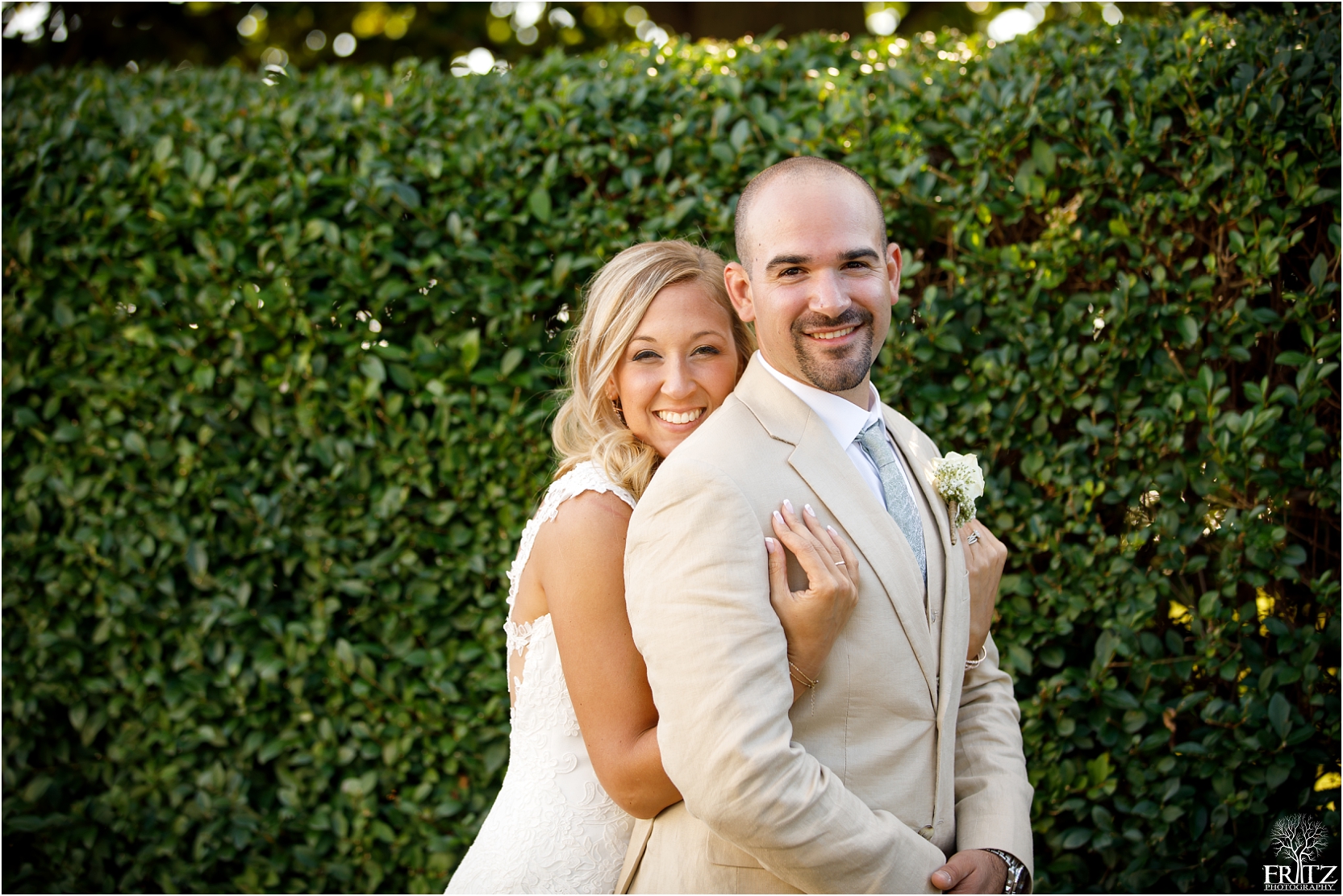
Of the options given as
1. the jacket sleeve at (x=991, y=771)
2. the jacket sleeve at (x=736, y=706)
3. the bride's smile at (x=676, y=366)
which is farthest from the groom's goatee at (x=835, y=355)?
the jacket sleeve at (x=991, y=771)

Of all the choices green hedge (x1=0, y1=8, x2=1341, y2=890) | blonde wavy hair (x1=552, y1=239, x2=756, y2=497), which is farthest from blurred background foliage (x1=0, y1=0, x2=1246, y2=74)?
blonde wavy hair (x1=552, y1=239, x2=756, y2=497)

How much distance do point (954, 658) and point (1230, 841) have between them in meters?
2.16

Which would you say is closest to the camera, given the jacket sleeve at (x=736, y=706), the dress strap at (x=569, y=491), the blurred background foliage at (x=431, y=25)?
the jacket sleeve at (x=736, y=706)

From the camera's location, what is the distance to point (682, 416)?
2588 millimetres

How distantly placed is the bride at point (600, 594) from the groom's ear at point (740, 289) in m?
0.29

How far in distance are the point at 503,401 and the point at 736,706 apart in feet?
7.15

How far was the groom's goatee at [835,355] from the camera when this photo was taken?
2.09m

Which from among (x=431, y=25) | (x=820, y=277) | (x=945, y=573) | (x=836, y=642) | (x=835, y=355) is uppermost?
(x=431, y=25)

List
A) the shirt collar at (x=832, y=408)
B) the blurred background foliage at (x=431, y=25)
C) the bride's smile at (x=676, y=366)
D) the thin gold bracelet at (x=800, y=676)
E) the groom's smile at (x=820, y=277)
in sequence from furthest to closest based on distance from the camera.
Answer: the blurred background foliage at (x=431, y=25) < the bride's smile at (x=676, y=366) < the shirt collar at (x=832, y=408) < the groom's smile at (x=820, y=277) < the thin gold bracelet at (x=800, y=676)

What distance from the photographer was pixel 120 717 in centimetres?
402

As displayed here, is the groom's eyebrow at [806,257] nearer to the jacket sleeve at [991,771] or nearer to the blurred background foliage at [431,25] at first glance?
the jacket sleeve at [991,771]

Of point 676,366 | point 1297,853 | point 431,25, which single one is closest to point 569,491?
point 676,366

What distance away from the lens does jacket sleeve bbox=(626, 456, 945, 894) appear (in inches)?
70.6

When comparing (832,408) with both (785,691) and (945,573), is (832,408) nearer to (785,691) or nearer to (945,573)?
(945,573)
